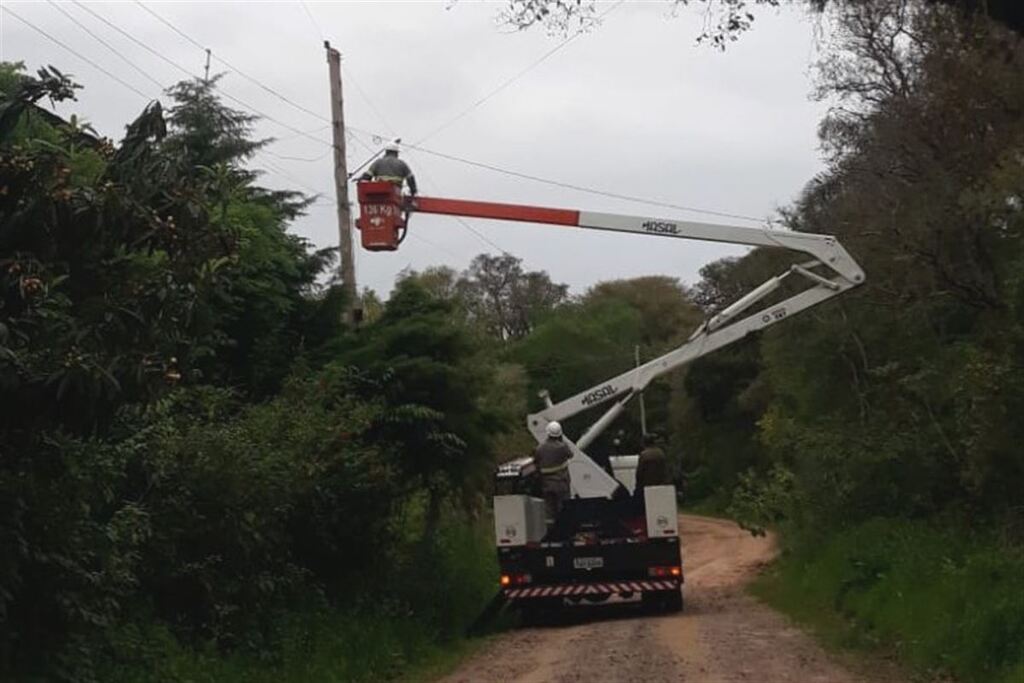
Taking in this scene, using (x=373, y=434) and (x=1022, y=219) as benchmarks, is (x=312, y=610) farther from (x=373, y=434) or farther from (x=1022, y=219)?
(x=1022, y=219)

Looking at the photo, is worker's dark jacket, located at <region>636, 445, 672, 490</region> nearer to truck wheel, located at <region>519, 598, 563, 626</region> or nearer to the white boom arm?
the white boom arm

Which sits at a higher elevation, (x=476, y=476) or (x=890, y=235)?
(x=890, y=235)

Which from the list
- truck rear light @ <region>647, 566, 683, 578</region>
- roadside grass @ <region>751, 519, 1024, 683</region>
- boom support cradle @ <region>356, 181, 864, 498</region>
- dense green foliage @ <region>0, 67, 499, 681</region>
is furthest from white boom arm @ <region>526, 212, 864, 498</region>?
roadside grass @ <region>751, 519, 1024, 683</region>

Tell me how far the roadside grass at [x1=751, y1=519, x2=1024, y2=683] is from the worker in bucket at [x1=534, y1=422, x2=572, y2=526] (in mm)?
3886

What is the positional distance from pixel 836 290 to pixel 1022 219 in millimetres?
4844

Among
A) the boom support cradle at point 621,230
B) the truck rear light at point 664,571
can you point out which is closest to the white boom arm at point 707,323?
the boom support cradle at point 621,230

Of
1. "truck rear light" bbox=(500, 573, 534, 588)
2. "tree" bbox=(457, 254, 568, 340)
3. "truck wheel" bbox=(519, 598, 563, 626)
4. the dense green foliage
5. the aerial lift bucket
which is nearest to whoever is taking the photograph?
the dense green foliage

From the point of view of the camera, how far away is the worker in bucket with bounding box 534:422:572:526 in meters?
22.1

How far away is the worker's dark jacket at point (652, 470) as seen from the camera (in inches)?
856

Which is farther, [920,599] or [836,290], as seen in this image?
[836,290]

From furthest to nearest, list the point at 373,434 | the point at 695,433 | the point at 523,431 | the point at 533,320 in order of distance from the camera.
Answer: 1. the point at 533,320
2. the point at 695,433
3. the point at 523,431
4. the point at 373,434

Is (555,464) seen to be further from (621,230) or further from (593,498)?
(621,230)

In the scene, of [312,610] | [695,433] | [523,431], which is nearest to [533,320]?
[695,433]

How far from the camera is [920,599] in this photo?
1578 cm
